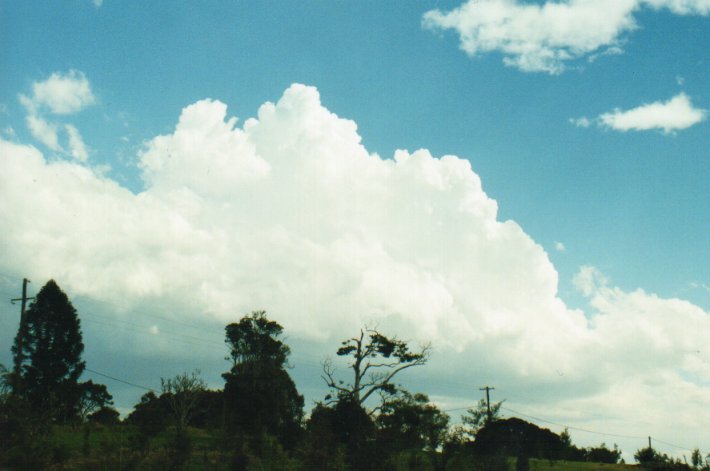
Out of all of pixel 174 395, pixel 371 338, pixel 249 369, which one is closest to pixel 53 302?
pixel 174 395

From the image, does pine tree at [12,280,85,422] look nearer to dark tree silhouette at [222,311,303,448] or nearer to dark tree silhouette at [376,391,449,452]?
dark tree silhouette at [222,311,303,448]

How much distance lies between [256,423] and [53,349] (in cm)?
2013

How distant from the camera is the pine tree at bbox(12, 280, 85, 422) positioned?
5603 cm

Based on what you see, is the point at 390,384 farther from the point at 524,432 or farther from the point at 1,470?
the point at 1,470

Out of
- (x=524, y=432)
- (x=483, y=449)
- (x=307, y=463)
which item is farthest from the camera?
(x=524, y=432)

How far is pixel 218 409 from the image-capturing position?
2356 inches

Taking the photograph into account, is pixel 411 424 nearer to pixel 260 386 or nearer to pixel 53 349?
pixel 260 386

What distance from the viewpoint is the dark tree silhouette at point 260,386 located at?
5653cm

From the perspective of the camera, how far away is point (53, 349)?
5803cm

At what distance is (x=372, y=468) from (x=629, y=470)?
111 feet

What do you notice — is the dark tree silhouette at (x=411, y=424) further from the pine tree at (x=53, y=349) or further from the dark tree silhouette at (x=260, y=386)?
the pine tree at (x=53, y=349)

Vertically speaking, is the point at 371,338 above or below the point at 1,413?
above

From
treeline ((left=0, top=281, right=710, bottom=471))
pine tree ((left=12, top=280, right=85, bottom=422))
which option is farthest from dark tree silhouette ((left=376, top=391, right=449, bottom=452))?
pine tree ((left=12, top=280, right=85, bottom=422))

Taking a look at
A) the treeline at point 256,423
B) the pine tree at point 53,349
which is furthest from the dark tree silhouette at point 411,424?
the pine tree at point 53,349
